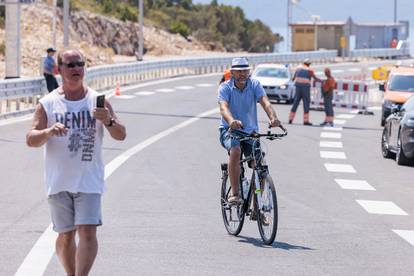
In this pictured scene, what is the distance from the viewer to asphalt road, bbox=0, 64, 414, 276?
10.4 m

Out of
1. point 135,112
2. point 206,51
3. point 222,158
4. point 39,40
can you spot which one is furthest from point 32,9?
→ point 222,158

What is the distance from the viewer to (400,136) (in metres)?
21.0

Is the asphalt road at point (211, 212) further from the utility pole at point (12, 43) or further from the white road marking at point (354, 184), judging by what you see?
the utility pole at point (12, 43)

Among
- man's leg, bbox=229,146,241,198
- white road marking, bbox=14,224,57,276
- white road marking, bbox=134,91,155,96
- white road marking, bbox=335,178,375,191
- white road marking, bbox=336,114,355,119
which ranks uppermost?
man's leg, bbox=229,146,241,198

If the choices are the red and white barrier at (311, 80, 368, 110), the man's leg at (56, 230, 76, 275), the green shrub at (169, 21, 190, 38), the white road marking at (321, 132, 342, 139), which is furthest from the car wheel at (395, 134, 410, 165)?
the green shrub at (169, 21, 190, 38)

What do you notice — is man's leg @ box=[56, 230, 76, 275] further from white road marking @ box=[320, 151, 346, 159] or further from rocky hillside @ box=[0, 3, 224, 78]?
rocky hillside @ box=[0, 3, 224, 78]

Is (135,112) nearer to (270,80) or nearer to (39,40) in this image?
(270,80)

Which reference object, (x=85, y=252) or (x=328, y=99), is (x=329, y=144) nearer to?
(x=328, y=99)

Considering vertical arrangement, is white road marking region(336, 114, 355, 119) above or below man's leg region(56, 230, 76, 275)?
below

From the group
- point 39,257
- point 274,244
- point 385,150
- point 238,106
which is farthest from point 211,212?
point 385,150

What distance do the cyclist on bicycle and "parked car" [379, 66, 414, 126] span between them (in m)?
20.5

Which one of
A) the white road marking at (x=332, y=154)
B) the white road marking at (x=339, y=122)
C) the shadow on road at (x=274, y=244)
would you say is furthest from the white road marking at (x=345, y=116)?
the shadow on road at (x=274, y=244)

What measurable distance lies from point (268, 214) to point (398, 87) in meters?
22.8

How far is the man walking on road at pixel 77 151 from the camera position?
8.16 meters
